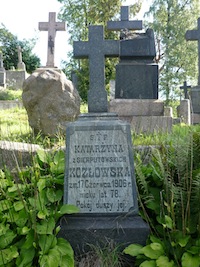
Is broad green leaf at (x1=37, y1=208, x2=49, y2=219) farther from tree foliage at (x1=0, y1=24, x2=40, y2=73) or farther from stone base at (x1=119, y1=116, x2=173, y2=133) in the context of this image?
tree foliage at (x1=0, y1=24, x2=40, y2=73)

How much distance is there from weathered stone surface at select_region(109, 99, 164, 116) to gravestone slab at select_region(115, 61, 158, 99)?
0.53m

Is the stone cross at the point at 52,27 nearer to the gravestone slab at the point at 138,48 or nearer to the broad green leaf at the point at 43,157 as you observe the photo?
the gravestone slab at the point at 138,48

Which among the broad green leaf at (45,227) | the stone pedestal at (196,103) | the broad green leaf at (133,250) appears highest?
the stone pedestal at (196,103)

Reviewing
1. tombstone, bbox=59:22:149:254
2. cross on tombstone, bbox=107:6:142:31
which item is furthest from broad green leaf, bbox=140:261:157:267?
cross on tombstone, bbox=107:6:142:31

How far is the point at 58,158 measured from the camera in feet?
11.1

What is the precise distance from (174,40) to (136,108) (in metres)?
18.1

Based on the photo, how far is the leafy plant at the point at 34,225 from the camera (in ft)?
8.07

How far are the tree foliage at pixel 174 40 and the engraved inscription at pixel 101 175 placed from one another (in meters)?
20.7

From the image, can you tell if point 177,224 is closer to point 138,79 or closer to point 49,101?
point 49,101

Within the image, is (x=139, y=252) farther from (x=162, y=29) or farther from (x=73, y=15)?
(x=73, y=15)

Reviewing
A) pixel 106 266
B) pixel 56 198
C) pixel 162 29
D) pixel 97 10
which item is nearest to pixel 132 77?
pixel 56 198

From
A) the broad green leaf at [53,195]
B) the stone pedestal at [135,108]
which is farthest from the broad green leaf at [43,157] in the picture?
the stone pedestal at [135,108]

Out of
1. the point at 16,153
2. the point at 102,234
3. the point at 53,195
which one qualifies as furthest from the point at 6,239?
the point at 16,153

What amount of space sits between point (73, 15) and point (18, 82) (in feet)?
21.6
